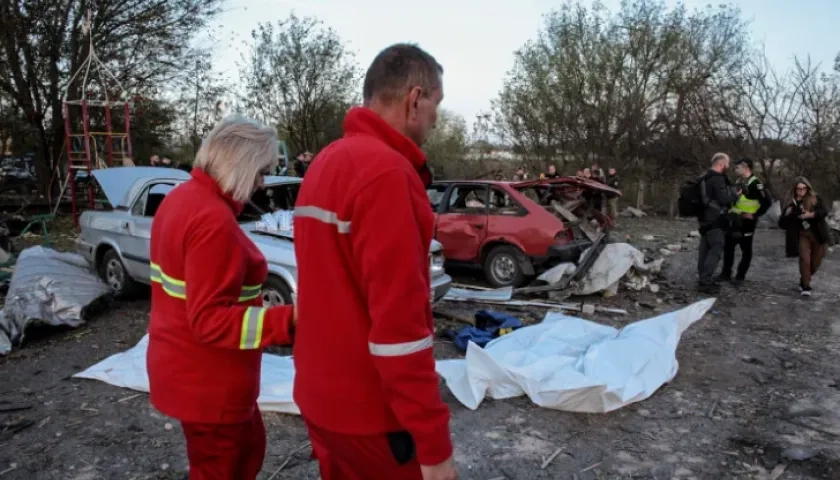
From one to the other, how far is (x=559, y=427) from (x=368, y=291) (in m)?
3.04

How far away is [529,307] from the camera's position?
747 centimetres

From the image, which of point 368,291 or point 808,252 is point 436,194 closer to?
point 808,252

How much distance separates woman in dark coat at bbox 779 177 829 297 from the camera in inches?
326

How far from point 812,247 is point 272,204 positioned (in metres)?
7.38

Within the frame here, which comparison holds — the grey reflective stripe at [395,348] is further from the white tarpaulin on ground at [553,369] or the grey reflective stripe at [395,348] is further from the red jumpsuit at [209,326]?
the white tarpaulin on ground at [553,369]

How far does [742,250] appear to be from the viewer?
9.07m

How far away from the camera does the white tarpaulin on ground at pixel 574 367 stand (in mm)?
4195

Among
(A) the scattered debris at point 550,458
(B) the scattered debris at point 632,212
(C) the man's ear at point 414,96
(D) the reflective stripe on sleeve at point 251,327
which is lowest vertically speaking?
(A) the scattered debris at point 550,458

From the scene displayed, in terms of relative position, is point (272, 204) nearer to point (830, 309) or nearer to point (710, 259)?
point (710, 259)

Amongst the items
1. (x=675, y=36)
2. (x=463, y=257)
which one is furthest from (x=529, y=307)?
(x=675, y=36)

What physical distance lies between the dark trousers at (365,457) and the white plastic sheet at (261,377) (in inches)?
98.9

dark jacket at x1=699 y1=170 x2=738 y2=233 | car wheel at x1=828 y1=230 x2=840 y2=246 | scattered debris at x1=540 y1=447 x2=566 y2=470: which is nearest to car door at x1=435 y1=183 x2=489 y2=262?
dark jacket at x1=699 y1=170 x2=738 y2=233

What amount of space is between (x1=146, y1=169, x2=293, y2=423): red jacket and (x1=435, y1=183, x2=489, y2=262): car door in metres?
6.66

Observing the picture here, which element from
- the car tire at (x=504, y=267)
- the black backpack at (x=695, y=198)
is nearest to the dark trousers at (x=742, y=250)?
the black backpack at (x=695, y=198)
